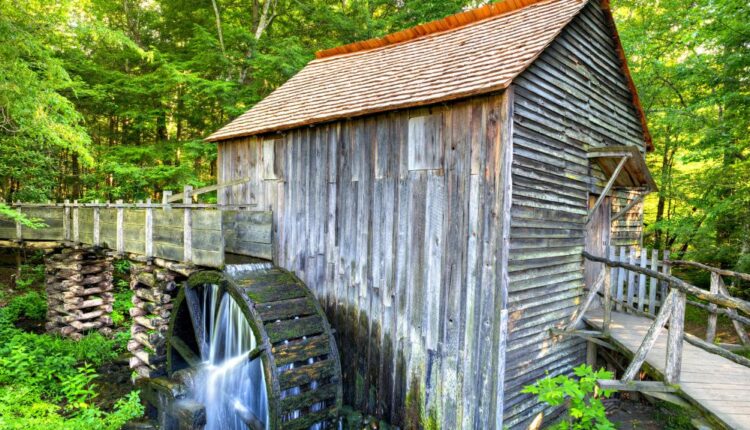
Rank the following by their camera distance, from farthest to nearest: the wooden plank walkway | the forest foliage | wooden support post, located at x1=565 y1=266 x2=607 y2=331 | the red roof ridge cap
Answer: the forest foliage → the red roof ridge cap → wooden support post, located at x1=565 y1=266 x2=607 y2=331 → the wooden plank walkway

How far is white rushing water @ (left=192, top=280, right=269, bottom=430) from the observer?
20.9ft

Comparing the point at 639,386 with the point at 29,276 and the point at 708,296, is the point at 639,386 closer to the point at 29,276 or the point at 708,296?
the point at 708,296

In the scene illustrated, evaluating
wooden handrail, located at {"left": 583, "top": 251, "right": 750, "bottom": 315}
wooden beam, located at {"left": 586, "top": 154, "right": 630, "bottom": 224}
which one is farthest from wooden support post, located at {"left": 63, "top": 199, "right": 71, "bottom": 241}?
wooden handrail, located at {"left": 583, "top": 251, "right": 750, "bottom": 315}

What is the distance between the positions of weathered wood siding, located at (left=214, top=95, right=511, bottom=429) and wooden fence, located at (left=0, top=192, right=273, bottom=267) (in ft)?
2.37

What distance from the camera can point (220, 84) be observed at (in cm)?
1216

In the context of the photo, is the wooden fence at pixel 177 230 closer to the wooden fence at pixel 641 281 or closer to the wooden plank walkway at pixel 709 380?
the wooden plank walkway at pixel 709 380

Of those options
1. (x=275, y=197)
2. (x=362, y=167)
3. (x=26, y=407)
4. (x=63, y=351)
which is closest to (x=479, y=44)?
(x=362, y=167)

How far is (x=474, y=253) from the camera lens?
4.99 meters

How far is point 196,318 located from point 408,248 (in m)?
3.99

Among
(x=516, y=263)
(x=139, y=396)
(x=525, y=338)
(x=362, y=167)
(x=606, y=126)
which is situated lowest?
(x=139, y=396)

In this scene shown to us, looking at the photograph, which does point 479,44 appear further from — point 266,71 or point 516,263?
point 266,71

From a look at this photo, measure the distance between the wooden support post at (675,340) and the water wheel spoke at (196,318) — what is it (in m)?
6.58

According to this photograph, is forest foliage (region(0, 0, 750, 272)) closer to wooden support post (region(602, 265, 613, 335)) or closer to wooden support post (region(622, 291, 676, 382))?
wooden support post (region(602, 265, 613, 335))

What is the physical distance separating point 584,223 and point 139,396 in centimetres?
847
